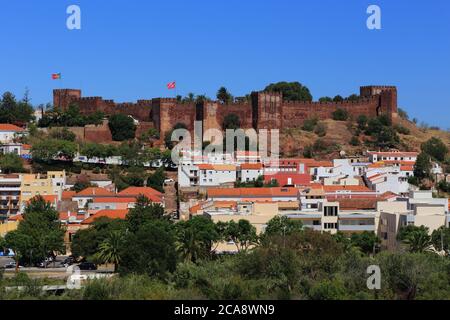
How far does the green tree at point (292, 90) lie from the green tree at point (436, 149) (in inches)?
506

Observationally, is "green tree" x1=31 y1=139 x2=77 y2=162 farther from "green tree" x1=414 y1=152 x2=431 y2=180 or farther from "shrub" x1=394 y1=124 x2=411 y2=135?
→ "shrub" x1=394 y1=124 x2=411 y2=135

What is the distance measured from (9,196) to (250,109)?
65.2ft

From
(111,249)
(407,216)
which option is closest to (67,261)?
Result: (111,249)

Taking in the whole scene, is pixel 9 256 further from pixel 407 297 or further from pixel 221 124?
pixel 221 124

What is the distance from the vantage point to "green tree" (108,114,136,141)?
66688mm

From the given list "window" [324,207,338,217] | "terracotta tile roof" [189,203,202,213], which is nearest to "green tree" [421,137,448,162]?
"terracotta tile roof" [189,203,202,213]

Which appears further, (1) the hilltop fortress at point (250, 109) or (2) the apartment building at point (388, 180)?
(1) the hilltop fortress at point (250, 109)

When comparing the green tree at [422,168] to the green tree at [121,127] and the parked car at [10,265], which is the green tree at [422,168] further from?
the parked car at [10,265]

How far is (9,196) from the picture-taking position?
52.6 meters

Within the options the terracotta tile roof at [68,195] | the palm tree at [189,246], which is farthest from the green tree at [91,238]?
the terracotta tile roof at [68,195]

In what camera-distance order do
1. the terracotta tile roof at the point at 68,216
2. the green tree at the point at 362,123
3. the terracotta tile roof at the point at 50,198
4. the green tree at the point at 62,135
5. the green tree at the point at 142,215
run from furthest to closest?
1. the green tree at the point at 362,123
2. the green tree at the point at 62,135
3. the terracotta tile roof at the point at 50,198
4. the terracotta tile roof at the point at 68,216
5. the green tree at the point at 142,215

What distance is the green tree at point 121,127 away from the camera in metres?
66.7

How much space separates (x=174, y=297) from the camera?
25.0m
